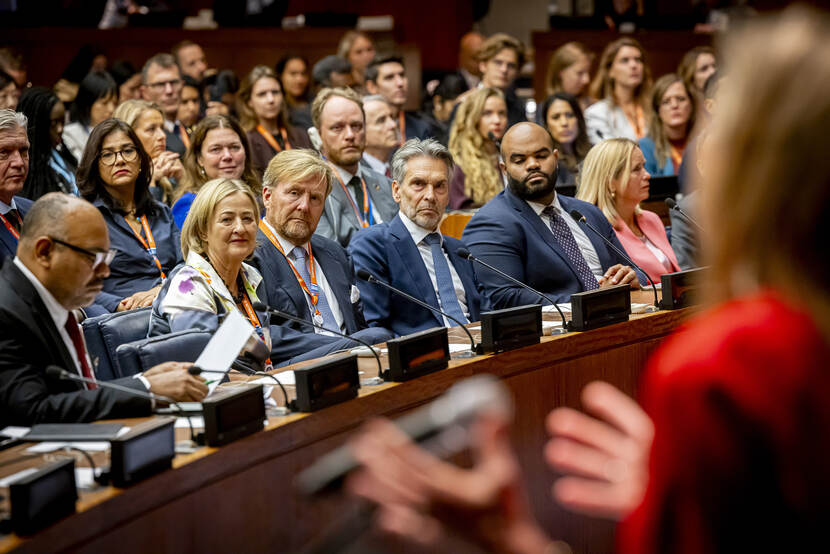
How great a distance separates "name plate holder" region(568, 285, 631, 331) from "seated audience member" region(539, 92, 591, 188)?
9.65ft

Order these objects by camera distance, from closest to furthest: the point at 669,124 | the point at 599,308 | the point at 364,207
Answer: the point at 599,308
the point at 364,207
the point at 669,124

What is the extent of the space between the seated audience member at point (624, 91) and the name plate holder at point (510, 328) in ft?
13.3

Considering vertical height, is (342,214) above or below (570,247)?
above

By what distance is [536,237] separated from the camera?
4031mm

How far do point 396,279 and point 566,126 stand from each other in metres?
2.81

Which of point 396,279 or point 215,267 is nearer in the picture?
point 215,267

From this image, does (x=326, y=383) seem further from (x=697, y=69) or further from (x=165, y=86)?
(x=697, y=69)

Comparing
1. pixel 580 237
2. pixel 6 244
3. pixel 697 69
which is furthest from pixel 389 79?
pixel 6 244

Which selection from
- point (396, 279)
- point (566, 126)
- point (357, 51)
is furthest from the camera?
point (357, 51)

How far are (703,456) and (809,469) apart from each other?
88 millimetres

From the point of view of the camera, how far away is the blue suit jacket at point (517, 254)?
3936mm

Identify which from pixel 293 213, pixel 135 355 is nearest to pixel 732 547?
pixel 135 355

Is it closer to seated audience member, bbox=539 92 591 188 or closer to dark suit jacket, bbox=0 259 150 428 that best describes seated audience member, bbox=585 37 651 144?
seated audience member, bbox=539 92 591 188

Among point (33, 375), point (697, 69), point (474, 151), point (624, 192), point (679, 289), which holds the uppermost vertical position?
point (697, 69)
